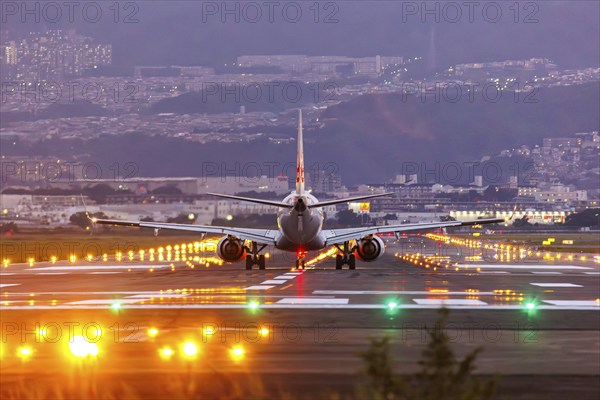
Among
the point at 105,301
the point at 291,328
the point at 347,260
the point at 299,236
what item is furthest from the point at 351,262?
the point at 291,328

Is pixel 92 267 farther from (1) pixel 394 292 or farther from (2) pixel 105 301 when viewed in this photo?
(2) pixel 105 301

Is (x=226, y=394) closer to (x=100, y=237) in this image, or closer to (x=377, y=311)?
(x=377, y=311)

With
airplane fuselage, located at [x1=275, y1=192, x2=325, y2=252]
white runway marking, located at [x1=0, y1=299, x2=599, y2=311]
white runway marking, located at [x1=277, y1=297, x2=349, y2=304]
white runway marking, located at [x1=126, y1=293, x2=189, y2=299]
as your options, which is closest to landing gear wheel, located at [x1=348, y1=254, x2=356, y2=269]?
airplane fuselage, located at [x1=275, y1=192, x2=325, y2=252]

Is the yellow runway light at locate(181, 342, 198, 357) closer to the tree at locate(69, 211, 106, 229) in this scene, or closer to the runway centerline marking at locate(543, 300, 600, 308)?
the runway centerline marking at locate(543, 300, 600, 308)

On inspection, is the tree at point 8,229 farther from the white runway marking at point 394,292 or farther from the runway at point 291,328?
the white runway marking at point 394,292

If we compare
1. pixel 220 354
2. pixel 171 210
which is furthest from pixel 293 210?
pixel 171 210
